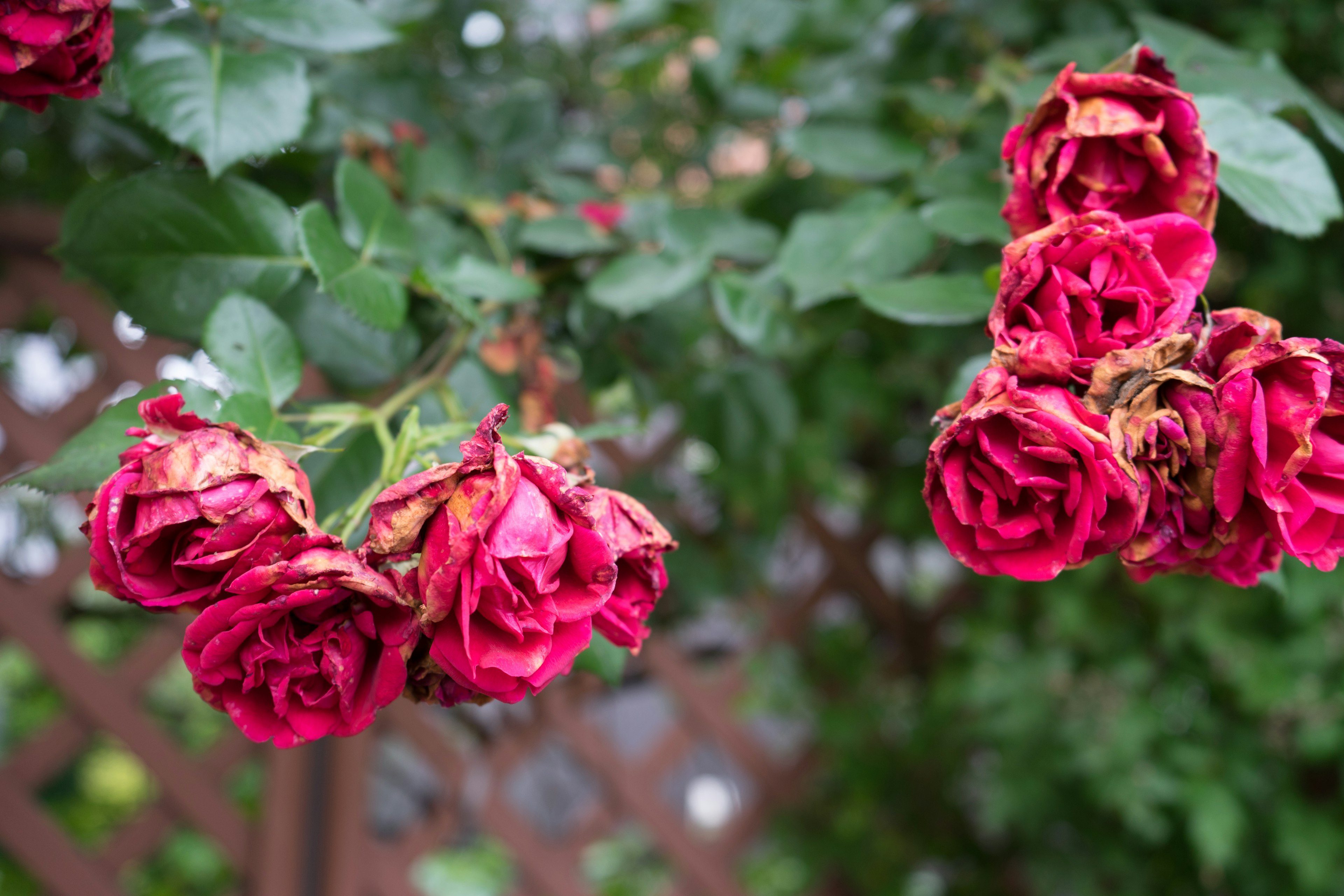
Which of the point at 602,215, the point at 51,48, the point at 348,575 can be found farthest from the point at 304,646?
the point at 602,215

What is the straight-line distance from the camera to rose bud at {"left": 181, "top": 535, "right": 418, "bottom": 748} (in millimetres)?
244

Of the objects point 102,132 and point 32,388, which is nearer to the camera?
point 102,132

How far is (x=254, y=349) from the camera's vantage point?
1.20ft

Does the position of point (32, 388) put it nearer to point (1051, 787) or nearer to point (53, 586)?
point (53, 586)

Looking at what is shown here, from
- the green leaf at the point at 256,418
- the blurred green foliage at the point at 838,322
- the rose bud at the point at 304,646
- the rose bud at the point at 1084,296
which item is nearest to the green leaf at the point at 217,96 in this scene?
the blurred green foliage at the point at 838,322

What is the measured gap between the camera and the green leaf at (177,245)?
39 cm

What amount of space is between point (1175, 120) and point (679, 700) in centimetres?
99

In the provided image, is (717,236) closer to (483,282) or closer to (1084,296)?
(483,282)

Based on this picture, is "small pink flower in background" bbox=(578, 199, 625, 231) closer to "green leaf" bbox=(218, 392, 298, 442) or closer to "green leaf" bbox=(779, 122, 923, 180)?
"green leaf" bbox=(779, 122, 923, 180)

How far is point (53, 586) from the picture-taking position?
0.95 meters

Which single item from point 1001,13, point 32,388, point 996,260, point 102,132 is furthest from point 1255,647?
point 32,388

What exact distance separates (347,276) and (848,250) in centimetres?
27

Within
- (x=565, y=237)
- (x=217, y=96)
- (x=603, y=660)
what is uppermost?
(x=217, y=96)

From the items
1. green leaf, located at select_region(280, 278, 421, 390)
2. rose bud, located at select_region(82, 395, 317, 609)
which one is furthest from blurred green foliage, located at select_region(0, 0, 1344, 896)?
rose bud, located at select_region(82, 395, 317, 609)
